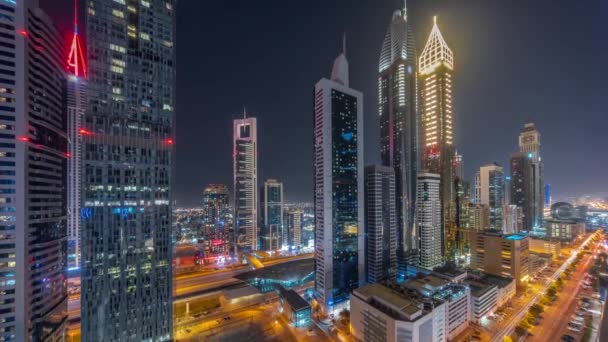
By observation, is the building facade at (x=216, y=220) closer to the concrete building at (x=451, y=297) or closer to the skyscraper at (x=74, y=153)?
the skyscraper at (x=74, y=153)

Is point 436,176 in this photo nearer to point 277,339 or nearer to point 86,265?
point 277,339

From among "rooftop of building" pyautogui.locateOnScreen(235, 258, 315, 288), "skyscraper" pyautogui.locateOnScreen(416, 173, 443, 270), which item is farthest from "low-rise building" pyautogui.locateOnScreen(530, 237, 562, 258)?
"rooftop of building" pyautogui.locateOnScreen(235, 258, 315, 288)

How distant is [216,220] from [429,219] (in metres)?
128

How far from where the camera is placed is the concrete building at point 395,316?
4872 cm

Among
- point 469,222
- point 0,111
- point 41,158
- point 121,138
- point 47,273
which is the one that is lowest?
point 469,222

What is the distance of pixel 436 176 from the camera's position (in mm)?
116688

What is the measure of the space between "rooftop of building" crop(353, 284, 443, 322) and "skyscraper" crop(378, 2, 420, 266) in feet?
198

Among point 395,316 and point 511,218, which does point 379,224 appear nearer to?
point 395,316

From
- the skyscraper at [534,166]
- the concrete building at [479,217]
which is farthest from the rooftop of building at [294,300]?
the skyscraper at [534,166]

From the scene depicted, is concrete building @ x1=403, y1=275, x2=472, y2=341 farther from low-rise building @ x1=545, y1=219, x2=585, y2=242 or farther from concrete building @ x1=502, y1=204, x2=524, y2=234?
low-rise building @ x1=545, y1=219, x2=585, y2=242

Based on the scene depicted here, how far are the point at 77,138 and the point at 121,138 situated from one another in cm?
6533

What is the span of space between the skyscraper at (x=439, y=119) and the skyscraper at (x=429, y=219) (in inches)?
429

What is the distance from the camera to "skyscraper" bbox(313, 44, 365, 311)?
77812 millimetres

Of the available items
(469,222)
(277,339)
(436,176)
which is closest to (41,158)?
(277,339)
